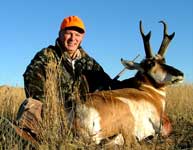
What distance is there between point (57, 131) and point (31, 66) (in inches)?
69.2

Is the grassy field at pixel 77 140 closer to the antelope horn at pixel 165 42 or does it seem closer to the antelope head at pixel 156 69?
the antelope head at pixel 156 69

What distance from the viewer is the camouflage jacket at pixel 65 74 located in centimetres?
608

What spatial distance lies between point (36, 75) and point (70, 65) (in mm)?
590

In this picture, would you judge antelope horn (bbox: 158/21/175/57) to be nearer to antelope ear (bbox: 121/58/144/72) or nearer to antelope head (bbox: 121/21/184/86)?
antelope head (bbox: 121/21/184/86)

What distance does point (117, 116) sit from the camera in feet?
17.3

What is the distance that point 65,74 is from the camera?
6.51 m

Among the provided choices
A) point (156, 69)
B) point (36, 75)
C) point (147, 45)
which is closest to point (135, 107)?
point (156, 69)

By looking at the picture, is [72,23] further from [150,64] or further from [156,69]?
[156,69]

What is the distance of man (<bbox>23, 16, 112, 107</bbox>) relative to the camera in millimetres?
6246

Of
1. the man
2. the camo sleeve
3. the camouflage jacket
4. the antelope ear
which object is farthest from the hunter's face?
the antelope ear

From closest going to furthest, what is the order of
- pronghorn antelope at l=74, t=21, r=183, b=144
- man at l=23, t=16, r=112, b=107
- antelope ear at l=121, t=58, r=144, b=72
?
1. pronghorn antelope at l=74, t=21, r=183, b=144
2. man at l=23, t=16, r=112, b=107
3. antelope ear at l=121, t=58, r=144, b=72

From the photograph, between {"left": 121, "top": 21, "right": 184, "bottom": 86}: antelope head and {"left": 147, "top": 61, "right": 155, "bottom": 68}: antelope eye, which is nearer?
{"left": 121, "top": 21, "right": 184, "bottom": 86}: antelope head

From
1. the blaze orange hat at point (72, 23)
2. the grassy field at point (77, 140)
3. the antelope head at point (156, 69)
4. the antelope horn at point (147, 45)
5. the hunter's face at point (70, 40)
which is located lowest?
the grassy field at point (77, 140)

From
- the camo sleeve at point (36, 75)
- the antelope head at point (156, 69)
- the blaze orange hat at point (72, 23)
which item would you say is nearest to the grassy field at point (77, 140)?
the camo sleeve at point (36, 75)
